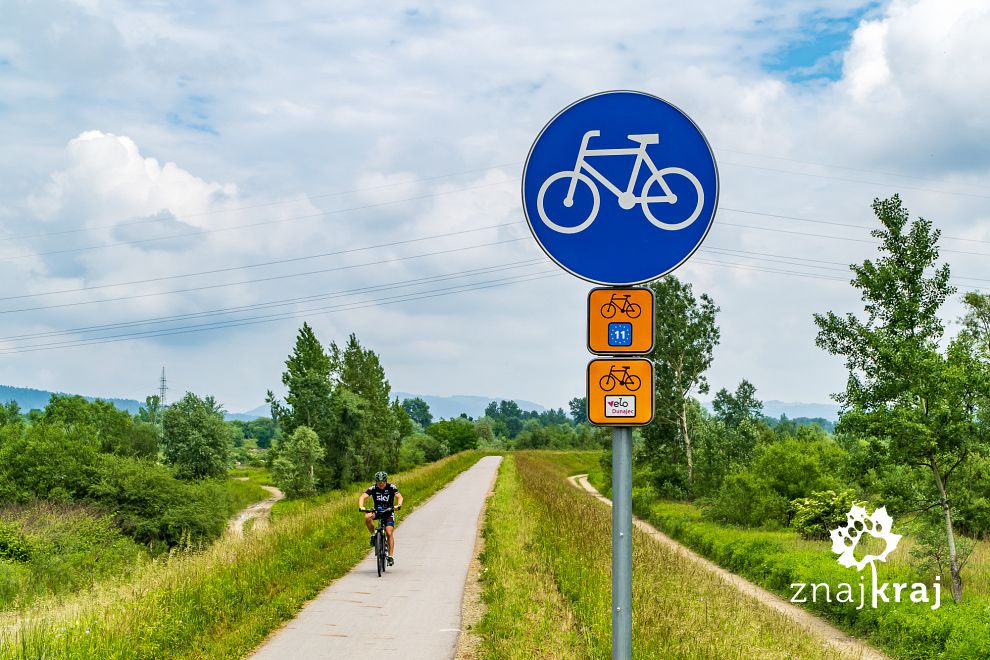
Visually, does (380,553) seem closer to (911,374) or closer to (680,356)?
(911,374)

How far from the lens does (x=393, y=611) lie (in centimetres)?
1107

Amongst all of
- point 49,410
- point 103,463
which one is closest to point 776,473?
point 103,463

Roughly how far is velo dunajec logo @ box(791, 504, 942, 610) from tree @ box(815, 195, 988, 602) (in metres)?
1.09

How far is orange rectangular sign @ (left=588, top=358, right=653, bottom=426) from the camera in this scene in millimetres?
3213

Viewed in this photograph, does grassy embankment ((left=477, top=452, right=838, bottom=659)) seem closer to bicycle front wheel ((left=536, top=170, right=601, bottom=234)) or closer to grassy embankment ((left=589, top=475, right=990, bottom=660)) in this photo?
grassy embankment ((left=589, top=475, right=990, bottom=660))

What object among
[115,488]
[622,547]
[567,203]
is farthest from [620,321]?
[115,488]

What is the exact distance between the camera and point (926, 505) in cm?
1877

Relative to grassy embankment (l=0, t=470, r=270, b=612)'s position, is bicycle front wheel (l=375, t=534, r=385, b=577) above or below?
above

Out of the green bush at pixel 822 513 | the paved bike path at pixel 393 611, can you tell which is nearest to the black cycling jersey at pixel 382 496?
the paved bike path at pixel 393 611

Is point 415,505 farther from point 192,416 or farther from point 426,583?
point 192,416

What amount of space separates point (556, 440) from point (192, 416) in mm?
71733

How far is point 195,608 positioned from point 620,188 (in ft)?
29.9

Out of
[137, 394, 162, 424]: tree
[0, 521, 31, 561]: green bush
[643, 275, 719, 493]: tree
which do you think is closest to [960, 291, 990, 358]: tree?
[643, 275, 719, 493]: tree

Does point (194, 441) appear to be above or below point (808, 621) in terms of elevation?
above
